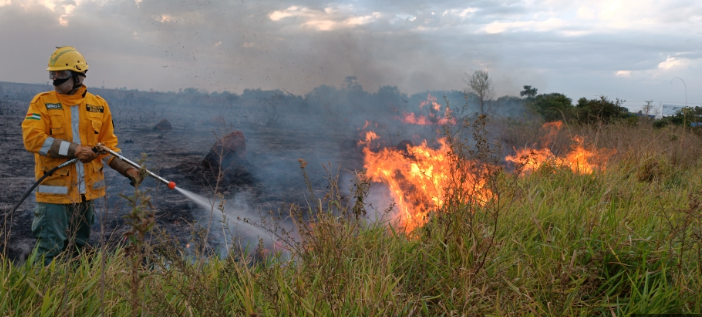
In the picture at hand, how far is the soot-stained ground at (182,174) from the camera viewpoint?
5.32m

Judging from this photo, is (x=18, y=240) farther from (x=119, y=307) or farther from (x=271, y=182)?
(x=271, y=182)

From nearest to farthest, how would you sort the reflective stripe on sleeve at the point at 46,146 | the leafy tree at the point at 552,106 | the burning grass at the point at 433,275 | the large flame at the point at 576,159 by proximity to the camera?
the burning grass at the point at 433,275 → the reflective stripe on sleeve at the point at 46,146 → the large flame at the point at 576,159 → the leafy tree at the point at 552,106

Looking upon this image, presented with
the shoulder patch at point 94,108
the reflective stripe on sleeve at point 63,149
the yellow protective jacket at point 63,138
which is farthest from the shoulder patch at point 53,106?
the reflective stripe on sleeve at point 63,149

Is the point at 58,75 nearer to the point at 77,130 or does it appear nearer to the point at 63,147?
the point at 77,130

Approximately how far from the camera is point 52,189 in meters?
3.29

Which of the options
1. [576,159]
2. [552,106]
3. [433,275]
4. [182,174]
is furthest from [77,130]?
[552,106]

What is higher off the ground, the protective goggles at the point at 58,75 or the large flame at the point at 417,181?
the protective goggles at the point at 58,75

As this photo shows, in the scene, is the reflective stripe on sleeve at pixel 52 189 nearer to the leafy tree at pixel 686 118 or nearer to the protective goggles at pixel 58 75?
the protective goggles at pixel 58 75

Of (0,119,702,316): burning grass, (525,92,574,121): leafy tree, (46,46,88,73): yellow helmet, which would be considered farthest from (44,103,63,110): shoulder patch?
(525,92,574,121): leafy tree

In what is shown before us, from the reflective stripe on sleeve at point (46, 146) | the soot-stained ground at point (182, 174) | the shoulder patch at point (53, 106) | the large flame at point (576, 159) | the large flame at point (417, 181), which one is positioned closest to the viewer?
the reflective stripe on sleeve at point (46, 146)

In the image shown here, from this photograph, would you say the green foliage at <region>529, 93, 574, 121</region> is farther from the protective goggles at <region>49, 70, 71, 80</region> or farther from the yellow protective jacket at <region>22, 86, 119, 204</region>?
the protective goggles at <region>49, 70, 71, 80</region>

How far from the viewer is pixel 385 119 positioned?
20625 millimetres

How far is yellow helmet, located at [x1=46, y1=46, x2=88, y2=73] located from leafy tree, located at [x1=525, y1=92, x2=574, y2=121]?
53.8 feet

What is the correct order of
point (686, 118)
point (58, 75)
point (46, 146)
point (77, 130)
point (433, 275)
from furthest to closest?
point (686, 118), point (77, 130), point (58, 75), point (46, 146), point (433, 275)
